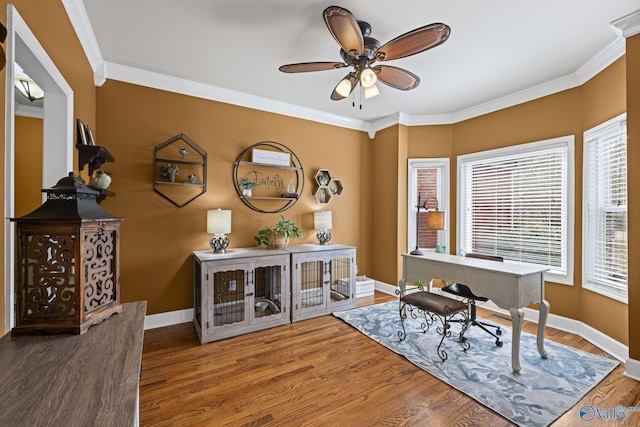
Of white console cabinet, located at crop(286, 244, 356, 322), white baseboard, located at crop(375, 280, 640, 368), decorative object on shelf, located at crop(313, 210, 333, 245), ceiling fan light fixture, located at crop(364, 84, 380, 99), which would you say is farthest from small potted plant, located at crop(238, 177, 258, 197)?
white baseboard, located at crop(375, 280, 640, 368)

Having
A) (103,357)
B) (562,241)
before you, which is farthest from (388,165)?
(103,357)

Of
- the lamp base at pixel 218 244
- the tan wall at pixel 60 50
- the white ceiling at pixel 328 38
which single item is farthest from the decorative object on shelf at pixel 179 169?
the white ceiling at pixel 328 38

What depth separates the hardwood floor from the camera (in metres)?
1.84

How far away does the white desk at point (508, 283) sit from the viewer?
2291 millimetres

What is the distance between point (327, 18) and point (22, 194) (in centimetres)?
412

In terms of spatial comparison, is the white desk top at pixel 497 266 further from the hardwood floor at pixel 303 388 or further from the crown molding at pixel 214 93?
the crown molding at pixel 214 93

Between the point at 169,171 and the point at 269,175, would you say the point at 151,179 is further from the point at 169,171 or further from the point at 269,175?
the point at 269,175

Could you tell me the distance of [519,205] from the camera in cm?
368

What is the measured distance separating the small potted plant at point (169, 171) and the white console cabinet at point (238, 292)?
902 mm

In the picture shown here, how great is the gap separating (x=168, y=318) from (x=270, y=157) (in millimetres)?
2319

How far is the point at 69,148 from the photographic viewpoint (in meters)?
2.08

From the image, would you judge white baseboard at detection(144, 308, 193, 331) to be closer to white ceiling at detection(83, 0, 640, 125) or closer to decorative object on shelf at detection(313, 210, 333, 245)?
decorative object on shelf at detection(313, 210, 333, 245)

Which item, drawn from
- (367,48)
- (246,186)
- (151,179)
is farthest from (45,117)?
(367,48)

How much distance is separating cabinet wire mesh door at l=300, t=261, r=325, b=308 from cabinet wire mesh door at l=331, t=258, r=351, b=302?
247 millimetres
